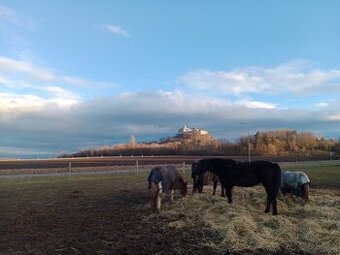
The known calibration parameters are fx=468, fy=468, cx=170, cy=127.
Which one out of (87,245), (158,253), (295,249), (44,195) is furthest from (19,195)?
(295,249)

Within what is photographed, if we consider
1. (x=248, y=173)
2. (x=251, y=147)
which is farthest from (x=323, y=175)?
(x=251, y=147)

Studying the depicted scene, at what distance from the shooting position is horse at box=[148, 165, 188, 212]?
14562mm

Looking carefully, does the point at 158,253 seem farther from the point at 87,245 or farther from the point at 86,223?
the point at 86,223

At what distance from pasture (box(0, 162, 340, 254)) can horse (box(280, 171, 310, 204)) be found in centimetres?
46

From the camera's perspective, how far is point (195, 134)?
141 metres

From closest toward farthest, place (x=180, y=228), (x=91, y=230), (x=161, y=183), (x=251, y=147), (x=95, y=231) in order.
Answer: (x=180, y=228)
(x=95, y=231)
(x=91, y=230)
(x=161, y=183)
(x=251, y=147)

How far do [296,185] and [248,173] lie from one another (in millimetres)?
2765

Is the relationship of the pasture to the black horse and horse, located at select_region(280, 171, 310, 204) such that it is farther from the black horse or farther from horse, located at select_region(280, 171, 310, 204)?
the black horse

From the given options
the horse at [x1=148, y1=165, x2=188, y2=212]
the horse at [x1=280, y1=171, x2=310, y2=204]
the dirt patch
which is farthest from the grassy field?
the dirt patch

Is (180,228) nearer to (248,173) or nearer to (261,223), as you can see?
(261,223)

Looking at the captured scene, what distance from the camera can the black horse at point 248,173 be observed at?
1377cm

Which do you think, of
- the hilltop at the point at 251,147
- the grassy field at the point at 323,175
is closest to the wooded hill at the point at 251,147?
the hilltop at the point at 251,147

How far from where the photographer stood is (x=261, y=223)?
11.7 metres

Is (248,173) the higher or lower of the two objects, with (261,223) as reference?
higher
